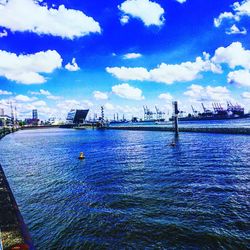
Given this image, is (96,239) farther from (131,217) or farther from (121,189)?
(121,189)

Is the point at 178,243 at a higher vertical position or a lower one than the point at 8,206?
lower

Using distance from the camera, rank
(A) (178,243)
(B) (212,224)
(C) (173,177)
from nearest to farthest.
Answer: (A) (178,243) → (B) (212,224) → (C) (173,177)

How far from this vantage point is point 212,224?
15438mm

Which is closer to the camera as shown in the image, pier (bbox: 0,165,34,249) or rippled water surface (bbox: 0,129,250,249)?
pier (bbox: 0,165,34,249)

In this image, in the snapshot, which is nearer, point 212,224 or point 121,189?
point 212,224

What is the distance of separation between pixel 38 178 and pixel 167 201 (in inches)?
707

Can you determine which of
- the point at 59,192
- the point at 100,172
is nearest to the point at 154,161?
the point at 100,172

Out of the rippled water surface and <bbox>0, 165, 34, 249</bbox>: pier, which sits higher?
<bbox>0, 165, 34, 249</bbox>: pier

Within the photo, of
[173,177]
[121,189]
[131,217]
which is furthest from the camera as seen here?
[173,177]

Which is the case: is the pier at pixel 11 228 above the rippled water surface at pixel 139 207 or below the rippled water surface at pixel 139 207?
above

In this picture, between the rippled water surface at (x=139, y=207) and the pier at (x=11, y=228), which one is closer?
the pier at (x=11, y=228)

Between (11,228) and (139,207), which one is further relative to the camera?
(139,207)

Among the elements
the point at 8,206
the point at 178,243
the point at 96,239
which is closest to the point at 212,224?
the point at 178,243

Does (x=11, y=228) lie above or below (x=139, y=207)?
above
